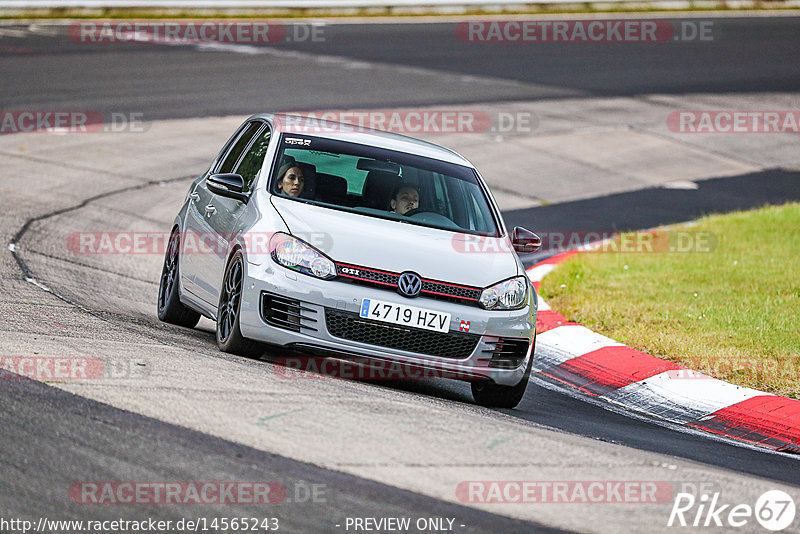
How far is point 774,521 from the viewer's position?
5227 millimetres

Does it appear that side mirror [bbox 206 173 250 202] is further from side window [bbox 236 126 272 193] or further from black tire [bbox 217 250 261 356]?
black tire [bbox 217 250 261 356]

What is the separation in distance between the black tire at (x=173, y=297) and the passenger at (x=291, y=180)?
1287mm

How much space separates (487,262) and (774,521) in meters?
2.67

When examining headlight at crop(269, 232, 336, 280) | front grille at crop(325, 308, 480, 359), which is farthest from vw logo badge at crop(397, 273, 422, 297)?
headlight at crop(269, 232, 336, 280)

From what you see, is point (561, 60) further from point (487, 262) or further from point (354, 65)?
point (487, 262)

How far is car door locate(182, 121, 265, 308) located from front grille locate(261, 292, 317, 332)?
0.81m

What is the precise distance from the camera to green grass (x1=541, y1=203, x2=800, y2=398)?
8969mm

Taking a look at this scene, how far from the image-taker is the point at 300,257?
23.0 ft

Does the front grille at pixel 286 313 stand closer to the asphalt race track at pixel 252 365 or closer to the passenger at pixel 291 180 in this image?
the asphalt race track at pixel 252 365

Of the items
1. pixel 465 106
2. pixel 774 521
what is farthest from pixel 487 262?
pixel 465 106

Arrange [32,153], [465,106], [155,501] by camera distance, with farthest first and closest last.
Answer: [465,106] → [32,153] → [155,501]

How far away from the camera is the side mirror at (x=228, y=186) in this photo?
780 cm

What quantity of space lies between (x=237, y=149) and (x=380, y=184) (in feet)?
4.47

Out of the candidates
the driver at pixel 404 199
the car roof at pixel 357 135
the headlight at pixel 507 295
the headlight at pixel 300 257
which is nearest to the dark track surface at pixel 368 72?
the car roof at pixel 357 135
